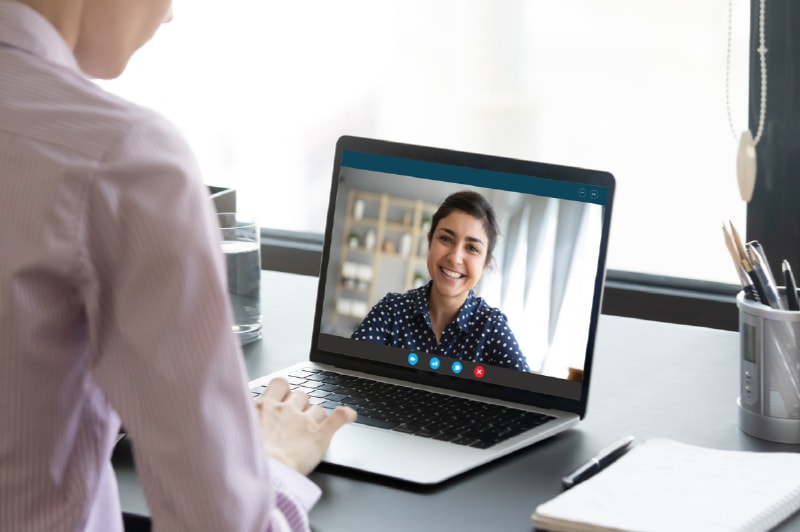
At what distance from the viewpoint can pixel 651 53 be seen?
209 cm

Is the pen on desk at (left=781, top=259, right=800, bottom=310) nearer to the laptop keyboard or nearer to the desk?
the desk

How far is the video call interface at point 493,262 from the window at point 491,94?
2.88 feet

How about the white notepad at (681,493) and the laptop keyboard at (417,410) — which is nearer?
the white notepad at (681,493)

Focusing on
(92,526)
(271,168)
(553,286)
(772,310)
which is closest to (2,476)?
(92,526)

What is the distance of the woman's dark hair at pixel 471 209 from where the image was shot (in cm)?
128

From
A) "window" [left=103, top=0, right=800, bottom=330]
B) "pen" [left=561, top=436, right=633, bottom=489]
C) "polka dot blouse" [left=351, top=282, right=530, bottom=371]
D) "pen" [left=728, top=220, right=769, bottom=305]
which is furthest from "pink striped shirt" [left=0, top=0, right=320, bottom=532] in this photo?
"window" [left=103, top=0, right=800, bottom=330]

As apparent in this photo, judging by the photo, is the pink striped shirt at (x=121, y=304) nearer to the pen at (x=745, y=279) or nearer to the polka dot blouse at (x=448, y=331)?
the polka dot blouse at (x=448, y=331)

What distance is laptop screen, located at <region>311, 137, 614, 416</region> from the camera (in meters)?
1.25

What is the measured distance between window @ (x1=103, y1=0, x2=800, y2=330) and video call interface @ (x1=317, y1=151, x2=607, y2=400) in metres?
0.88

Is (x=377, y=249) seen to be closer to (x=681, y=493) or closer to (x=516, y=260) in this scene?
(x=516, y=260)

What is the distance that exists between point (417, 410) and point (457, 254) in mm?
188

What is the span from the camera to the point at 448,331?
130 cm

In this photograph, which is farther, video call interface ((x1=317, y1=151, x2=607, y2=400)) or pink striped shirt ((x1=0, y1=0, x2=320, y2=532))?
video call interface ((x1=317, y1=151, x2=607, y2=400))

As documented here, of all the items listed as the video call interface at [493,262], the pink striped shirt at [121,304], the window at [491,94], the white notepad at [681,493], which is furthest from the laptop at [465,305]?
the window at [491,94]
